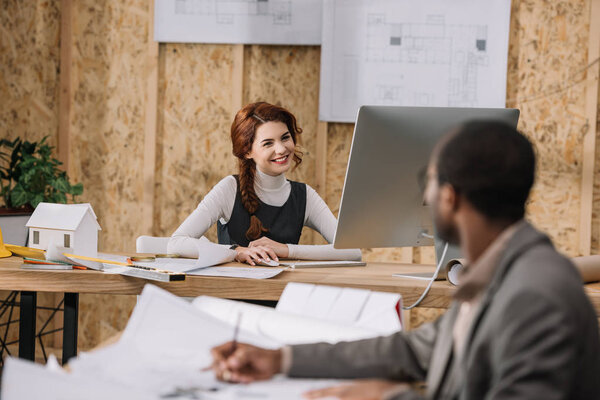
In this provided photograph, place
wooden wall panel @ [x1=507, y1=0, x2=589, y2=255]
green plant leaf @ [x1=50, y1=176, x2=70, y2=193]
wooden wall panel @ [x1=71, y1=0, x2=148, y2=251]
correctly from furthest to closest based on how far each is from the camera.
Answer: wooden wall panel @ [x1=71, y1=0, x2=148, y2=251] < wooden wall panel @ [x1=507, y1=0, x2=589, y2=255] < green plant leaf @ [x1=50, y1=176, x2=70, y2=193]

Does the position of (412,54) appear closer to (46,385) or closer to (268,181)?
(268,181)

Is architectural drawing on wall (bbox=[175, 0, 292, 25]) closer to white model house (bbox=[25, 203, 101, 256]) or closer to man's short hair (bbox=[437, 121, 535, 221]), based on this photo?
white model house (bbox=[25, 203, 101, 256])

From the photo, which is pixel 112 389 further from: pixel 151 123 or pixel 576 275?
pixel 151 123

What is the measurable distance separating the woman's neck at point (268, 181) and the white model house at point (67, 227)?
74cm

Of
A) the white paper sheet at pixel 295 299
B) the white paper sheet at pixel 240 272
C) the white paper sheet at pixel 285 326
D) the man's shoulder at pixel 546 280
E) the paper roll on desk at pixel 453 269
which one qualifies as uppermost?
the man's shoulder at pixel 546 280

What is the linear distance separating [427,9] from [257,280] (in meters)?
2.15

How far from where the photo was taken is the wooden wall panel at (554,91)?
3.34 metres

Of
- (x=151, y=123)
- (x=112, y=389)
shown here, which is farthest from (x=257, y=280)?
(x=151, y=123)

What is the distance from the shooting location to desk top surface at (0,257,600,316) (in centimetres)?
173

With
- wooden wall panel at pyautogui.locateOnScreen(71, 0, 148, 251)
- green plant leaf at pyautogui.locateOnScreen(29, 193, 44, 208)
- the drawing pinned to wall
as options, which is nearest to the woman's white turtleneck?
green plant leaf at pyautogui.locateOnScreen(29, 193, 44, 208)

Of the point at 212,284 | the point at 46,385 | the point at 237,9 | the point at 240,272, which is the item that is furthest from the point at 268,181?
the point at 46,385

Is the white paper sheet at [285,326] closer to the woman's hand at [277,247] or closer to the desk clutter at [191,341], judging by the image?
the desk clutter at [191,341]

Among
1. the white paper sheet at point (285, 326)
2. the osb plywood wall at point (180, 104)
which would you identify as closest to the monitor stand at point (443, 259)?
the white paper sheet at point (285, 326)

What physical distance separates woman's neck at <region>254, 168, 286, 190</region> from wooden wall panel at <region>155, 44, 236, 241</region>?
95 centimetres
